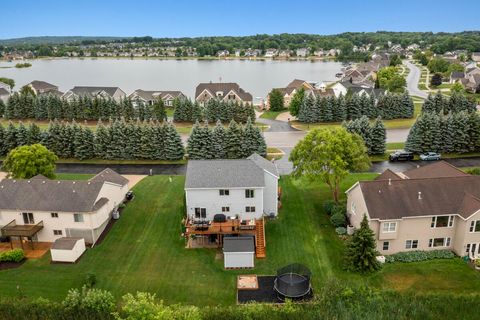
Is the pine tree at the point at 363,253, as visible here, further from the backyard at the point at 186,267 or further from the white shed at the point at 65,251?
the white shed at the point at 65,251

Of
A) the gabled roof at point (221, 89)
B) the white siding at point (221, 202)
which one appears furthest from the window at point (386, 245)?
the gabled roof at point (221, 89)

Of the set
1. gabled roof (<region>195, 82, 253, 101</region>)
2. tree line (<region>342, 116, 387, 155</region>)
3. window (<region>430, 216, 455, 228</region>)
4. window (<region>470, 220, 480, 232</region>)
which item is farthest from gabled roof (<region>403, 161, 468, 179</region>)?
gabled roof (<region>195, 82, 253, 101</region>)

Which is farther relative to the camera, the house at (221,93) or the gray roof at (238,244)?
the house at (221,93)

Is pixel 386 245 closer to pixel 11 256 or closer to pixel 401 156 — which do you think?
pixel 401 156

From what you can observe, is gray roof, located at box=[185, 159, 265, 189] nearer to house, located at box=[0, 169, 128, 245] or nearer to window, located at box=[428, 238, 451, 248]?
house, located at box=[0, 169, 128, 245]

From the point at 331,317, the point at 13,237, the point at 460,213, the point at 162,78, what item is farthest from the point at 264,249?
the point at 162,78

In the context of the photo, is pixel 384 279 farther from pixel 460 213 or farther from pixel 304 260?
pixel 460 213

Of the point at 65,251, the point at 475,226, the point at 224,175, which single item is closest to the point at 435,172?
the point at 475,226
